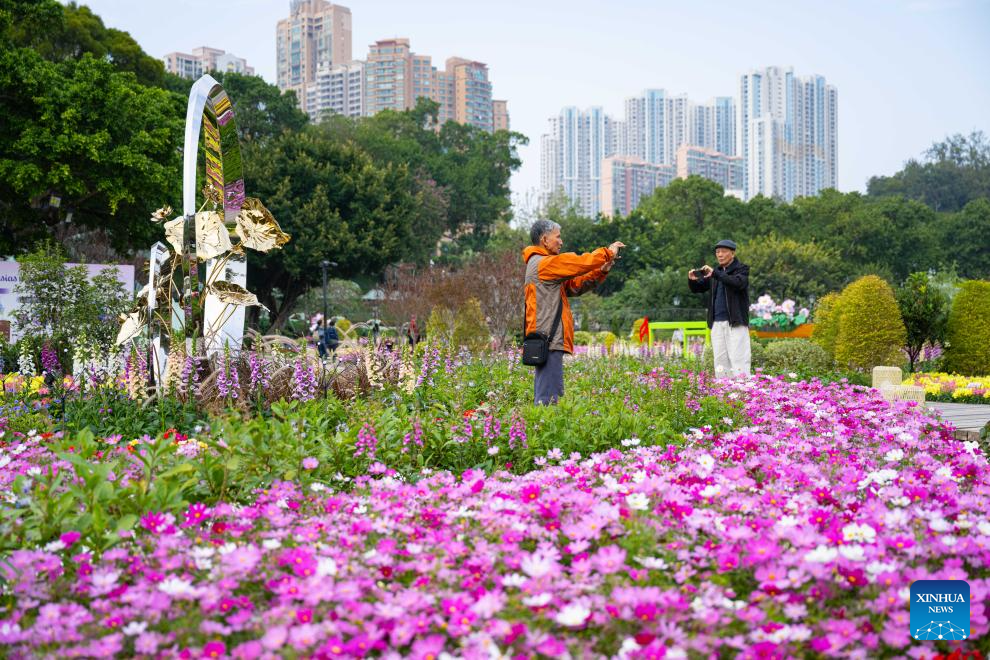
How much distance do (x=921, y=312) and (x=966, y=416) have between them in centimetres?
598

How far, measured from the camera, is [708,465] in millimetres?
3324

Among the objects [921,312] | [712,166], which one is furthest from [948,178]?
[921,312]

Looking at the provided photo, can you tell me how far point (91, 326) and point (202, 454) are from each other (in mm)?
9857

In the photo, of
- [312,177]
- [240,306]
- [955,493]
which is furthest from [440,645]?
[312,177]

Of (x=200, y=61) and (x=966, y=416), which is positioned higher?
(x=200, y=61)

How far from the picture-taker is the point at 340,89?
285 ft

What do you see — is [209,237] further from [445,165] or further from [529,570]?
[445,165]

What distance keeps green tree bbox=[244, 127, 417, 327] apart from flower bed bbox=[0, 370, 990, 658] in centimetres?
2916

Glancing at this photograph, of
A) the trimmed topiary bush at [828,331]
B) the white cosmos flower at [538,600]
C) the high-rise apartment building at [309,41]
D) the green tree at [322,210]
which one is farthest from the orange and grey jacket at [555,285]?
the high-rise apartment building at [309,41]

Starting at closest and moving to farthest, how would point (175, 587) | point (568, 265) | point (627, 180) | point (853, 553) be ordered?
1. point (175, 587)
2. point (853, 553)
3. point (568, 265)
4. point (627, 180)

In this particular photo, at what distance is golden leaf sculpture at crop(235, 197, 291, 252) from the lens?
7.93 m

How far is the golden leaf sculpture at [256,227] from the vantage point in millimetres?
7930

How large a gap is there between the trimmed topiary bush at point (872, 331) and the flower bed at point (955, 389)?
673mm

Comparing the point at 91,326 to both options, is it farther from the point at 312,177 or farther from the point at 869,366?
the point at 312,177
